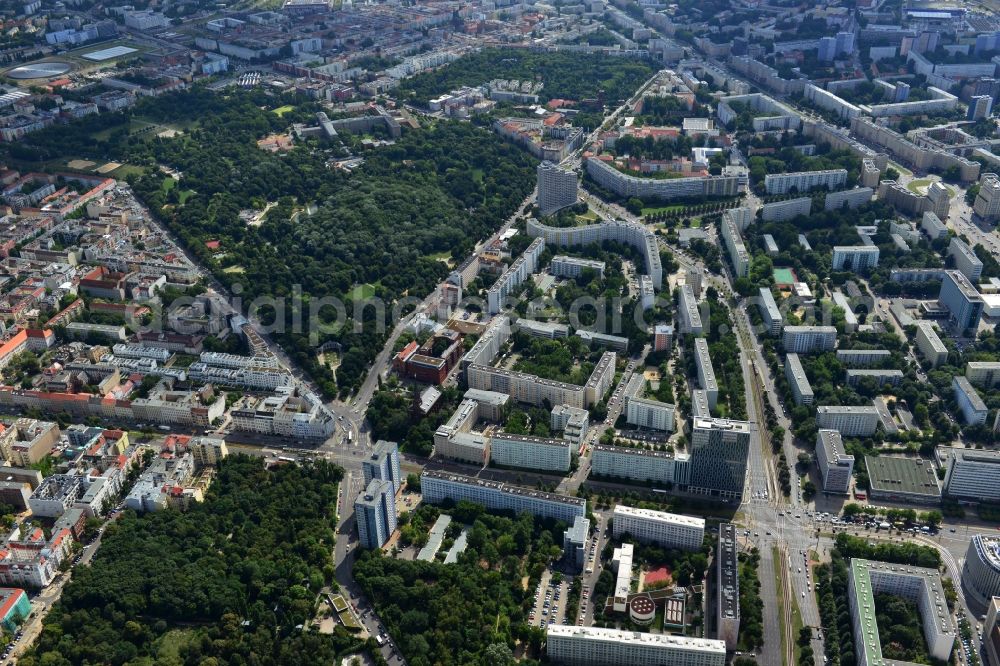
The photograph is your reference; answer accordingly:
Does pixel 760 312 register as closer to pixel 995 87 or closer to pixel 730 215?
pixel 730 215

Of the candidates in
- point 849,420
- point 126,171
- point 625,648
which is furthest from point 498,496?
point 126,171

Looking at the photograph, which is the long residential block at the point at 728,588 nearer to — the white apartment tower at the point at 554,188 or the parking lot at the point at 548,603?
the parking lot at the point at 548,603

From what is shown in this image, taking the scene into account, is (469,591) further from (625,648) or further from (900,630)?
(900,630)

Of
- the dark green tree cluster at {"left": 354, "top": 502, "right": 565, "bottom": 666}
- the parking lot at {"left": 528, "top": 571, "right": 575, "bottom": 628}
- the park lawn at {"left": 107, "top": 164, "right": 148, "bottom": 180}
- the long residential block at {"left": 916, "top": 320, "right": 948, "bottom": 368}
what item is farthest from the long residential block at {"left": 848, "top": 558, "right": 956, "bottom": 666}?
the park lawn at {"left": 107, "top": 164, "right": 148, "bottom": 180}

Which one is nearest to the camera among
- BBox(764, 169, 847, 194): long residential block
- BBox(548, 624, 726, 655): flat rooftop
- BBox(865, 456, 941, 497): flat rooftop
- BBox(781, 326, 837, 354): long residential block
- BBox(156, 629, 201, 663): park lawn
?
BBox(548, 624, 726, 655): flat rooftop

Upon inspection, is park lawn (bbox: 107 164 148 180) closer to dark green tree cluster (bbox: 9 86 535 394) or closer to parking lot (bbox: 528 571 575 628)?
dark green tree cluster (bbox: 9 86 535 394)

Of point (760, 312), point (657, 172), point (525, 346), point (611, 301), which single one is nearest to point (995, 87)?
point (657, 172)
